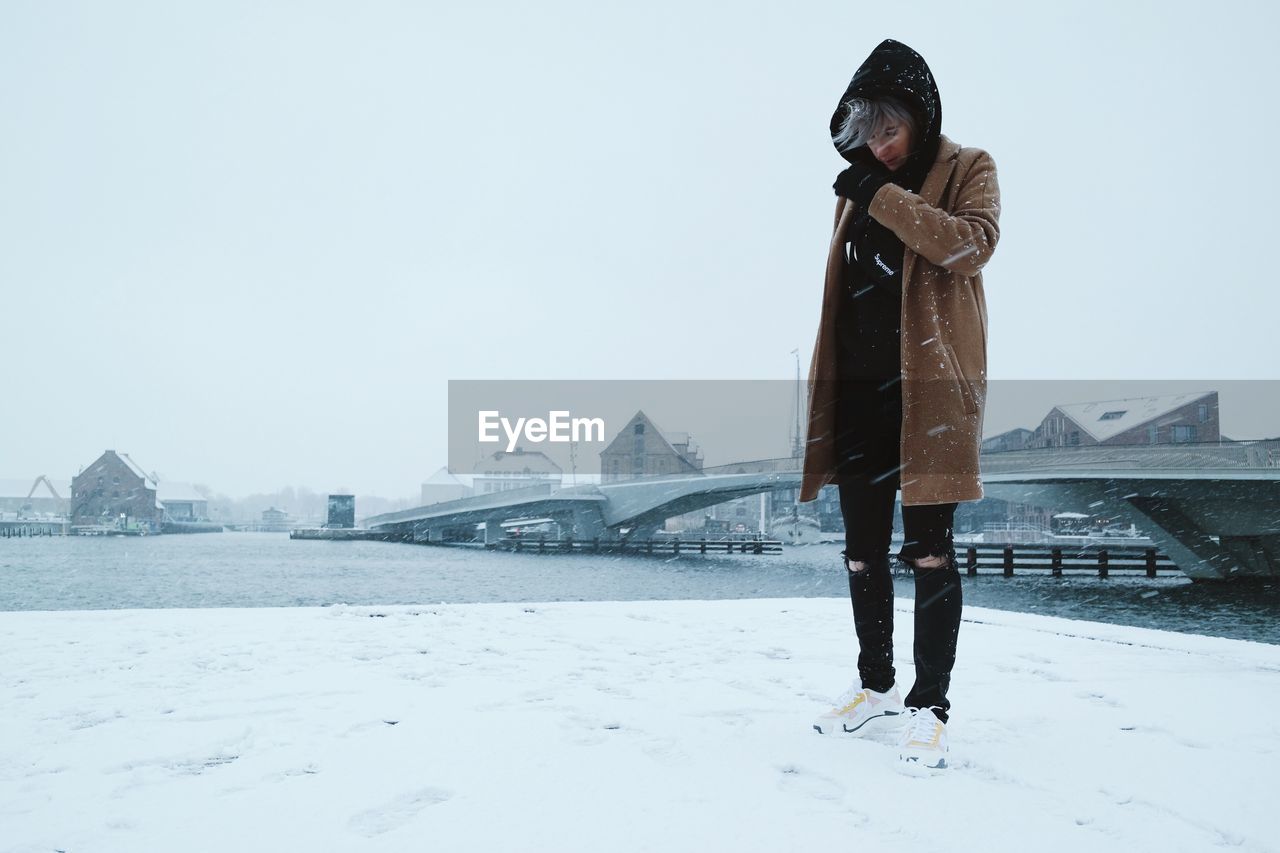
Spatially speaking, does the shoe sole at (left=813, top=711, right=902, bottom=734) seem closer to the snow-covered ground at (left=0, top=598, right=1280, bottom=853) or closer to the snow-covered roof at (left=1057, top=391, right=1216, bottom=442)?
the snow-covered ground at (left=0, top=598, right=1280, bottom=853)

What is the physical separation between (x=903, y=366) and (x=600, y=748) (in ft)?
3.94

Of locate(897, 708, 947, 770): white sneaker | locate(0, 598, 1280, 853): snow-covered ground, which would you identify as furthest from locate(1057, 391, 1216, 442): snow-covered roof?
locate(897, 708, 947, 770): white sneaker

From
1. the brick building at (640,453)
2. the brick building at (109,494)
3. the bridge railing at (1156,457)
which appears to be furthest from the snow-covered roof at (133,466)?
the bridge railing at (1156,457)

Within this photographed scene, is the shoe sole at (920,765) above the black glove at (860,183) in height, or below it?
below

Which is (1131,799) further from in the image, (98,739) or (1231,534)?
(1231,534)

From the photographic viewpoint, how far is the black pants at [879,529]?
2.07 metres

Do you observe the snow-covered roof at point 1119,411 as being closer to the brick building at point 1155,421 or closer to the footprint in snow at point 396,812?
the brick building at point 1155,421

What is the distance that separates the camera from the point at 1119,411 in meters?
52.3

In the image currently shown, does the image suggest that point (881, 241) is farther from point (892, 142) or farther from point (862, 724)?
point (862, 724)

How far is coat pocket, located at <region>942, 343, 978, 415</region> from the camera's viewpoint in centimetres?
205

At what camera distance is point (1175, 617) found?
19781mm

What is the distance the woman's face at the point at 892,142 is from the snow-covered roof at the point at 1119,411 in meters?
55.4

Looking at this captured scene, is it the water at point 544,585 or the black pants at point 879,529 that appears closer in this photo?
the black pants at point 879,529

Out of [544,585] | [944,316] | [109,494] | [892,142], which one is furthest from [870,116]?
[109,494]
